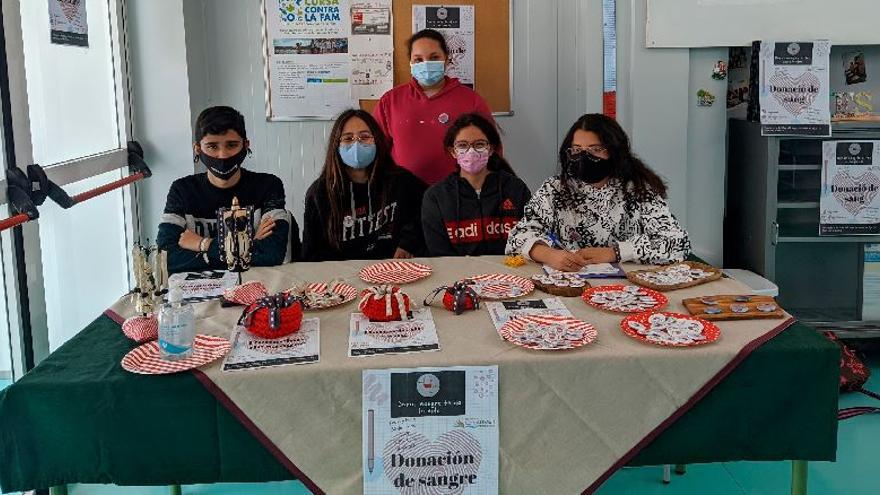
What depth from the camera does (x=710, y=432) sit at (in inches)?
70.6

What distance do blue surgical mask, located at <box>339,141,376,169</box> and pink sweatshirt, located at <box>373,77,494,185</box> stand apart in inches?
28.6

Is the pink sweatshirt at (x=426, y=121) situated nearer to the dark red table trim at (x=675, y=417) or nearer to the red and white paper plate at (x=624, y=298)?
the red and white paper plate at (x=624, y=298)

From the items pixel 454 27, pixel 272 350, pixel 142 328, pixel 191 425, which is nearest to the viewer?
pixel 191 425

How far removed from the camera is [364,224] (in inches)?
122

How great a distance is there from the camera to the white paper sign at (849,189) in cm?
365

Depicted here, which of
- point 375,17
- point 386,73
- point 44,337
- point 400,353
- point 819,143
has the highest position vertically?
point 375,17

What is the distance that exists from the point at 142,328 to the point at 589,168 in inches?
56.8

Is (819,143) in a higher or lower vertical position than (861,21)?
lower

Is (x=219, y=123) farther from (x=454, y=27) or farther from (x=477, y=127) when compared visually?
(x=454, y=27)

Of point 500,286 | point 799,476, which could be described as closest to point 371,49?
point 500,286

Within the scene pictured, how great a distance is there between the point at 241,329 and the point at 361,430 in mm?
417

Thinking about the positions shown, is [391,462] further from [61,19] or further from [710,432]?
[61,19]

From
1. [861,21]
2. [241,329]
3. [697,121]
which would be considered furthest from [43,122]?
[861,21]

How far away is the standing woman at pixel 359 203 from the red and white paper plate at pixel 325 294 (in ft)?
2.51
